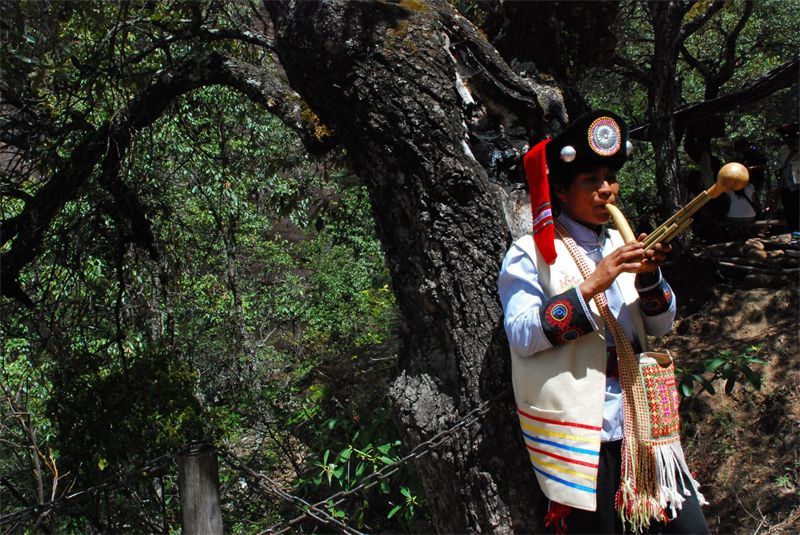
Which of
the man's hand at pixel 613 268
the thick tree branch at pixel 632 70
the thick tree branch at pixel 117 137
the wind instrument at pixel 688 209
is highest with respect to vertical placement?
the thick tree branch at pixel 632 70

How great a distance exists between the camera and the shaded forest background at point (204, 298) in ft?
14.8

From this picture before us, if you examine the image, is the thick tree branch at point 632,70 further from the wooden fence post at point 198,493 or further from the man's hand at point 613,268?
the wooden fence post at point 198,493

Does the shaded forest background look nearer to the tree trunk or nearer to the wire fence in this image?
the tree trunk

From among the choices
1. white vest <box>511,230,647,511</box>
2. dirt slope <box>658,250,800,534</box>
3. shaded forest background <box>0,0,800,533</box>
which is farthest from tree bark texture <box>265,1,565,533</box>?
dirt slope <box>658,250,800,534</box>

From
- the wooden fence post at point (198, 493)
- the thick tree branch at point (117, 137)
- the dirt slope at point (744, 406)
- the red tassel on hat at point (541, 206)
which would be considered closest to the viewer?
the red tassel on hat at point (541, 206)

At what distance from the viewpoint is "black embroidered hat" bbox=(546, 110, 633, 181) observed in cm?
228

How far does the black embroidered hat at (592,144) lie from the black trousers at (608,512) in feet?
2.74

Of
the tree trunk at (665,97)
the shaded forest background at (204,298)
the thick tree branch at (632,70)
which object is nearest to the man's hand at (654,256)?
the shaded forest background at (204,298)

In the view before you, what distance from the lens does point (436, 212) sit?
268cm

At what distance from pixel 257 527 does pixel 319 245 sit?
4.58 metres

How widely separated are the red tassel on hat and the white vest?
5cm

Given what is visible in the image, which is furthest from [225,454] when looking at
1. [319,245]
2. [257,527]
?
[319,245]

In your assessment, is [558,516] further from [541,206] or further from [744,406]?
[744,406]

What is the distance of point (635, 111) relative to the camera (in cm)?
1133
